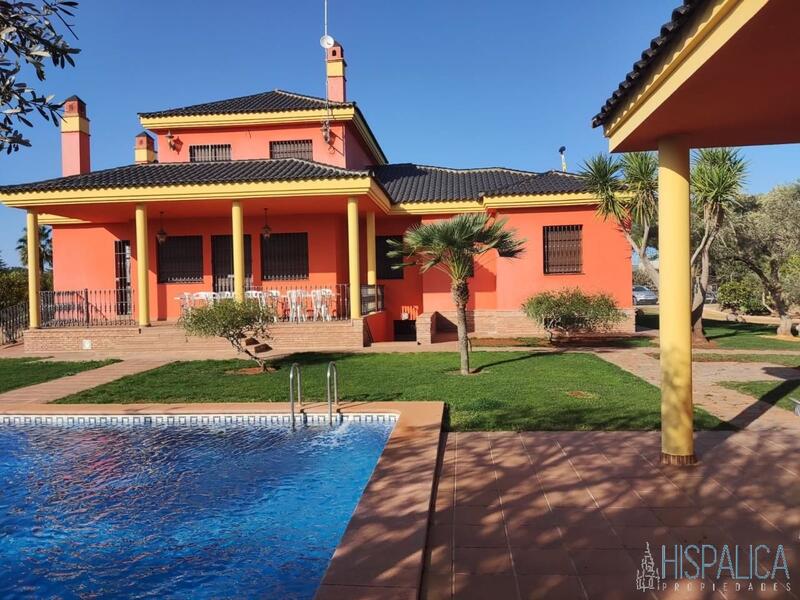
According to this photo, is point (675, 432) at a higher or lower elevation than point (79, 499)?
higher

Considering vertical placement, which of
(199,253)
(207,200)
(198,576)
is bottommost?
(198,576)

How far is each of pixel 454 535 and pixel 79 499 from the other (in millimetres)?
3892

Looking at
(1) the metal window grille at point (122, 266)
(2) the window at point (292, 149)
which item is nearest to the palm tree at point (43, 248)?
(1) the metal window grille at point (122, 266)

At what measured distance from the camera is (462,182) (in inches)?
832

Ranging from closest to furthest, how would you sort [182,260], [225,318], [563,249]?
[225,318] < [563,249] < [182,260]

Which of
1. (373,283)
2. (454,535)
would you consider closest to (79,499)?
(454,535)

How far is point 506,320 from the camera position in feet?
56.9

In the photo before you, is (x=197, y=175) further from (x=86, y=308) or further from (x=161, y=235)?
(x=86, y=308)

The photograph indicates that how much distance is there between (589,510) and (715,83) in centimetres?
328

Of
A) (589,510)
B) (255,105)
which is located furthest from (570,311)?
(255,105)

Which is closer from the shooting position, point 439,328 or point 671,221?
point 671,221

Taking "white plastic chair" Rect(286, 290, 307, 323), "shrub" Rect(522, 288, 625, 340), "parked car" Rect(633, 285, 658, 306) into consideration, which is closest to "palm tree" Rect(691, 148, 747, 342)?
"shrub" Rect(522, 288, 625, 340)

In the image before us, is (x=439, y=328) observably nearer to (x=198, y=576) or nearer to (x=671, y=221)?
(x=671, y=221)

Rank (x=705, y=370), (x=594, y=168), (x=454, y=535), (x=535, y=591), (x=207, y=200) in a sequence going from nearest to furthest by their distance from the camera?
(x=535, y=591), (x=454, y=535), (x=705, y=370), (x=594, y=168), (x=207, y=200)
